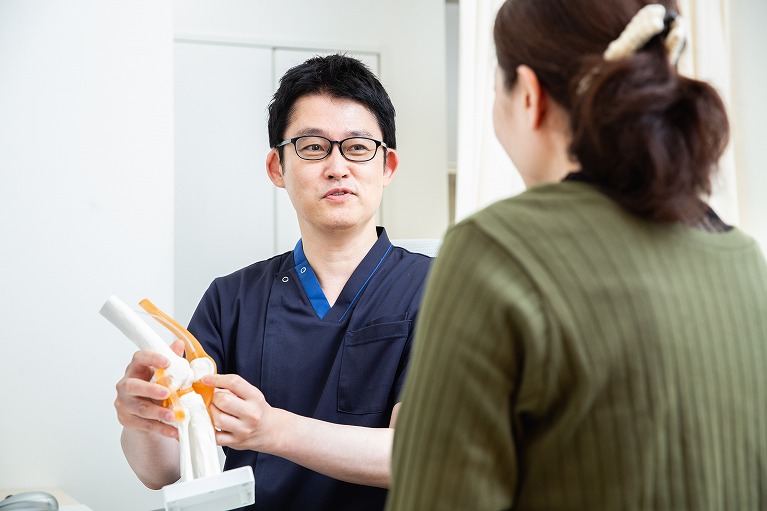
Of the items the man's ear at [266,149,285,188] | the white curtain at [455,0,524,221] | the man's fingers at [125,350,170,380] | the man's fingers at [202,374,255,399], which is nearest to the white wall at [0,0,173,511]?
the man's ear at [266,149,285,188]

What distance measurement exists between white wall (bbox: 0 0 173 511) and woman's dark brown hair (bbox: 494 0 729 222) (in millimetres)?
1512

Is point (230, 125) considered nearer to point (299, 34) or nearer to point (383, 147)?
point (299, 34)

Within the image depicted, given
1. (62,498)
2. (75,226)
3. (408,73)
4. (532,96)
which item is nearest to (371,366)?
(532,96)

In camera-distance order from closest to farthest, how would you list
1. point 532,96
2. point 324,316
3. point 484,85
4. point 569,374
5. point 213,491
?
1. point 569,374
2. point 532,96
3. point 213,491
4. point 324,316
5. point 484,85

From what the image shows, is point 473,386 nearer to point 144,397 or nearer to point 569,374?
point 569,374

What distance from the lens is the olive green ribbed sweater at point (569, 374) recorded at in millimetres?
576

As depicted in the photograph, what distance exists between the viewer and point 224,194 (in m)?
2.88

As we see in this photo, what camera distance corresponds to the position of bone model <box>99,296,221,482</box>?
1.11 m

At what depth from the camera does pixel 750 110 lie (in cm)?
251

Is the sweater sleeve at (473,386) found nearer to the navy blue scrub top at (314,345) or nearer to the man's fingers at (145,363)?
the man's fingers at (145,363)

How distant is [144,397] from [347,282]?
434 millimetres

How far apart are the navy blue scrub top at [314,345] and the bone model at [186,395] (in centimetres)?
23

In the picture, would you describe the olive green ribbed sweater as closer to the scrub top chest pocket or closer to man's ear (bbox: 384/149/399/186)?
the scrub top chest pocket

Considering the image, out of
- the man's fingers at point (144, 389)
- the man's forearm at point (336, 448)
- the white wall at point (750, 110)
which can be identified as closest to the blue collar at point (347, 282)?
the man's forearm at point (336, 448)
